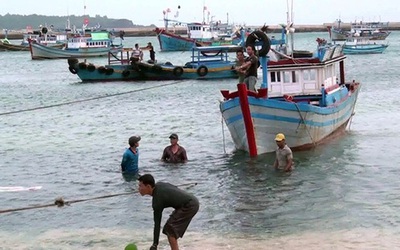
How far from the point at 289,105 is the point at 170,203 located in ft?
29.9

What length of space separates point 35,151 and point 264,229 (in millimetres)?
10986

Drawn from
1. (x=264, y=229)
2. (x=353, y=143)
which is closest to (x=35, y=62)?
(x=353, y=143)

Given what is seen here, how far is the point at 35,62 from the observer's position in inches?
3004

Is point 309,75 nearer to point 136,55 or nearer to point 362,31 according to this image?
point 136,55

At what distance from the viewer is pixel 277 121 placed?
17.8m

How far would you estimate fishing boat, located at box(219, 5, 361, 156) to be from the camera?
17.5m

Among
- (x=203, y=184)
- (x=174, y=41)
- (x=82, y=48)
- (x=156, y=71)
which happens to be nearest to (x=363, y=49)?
(x=174, y=41)

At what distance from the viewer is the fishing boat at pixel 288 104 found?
1755 centimetres

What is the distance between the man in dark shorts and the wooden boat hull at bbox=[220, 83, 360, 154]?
27.1 ft

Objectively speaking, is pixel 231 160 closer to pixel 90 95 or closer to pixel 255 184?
pixel 255 184

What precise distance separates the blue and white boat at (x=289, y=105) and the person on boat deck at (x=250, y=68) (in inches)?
17.9

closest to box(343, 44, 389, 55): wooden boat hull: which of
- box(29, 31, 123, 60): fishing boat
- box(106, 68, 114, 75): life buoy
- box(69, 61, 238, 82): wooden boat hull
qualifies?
box(29, 31, 123, 60): fishing boat

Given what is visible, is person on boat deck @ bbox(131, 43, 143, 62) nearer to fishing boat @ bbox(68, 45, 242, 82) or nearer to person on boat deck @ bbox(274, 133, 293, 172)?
fishing boat @ bbox(68, 45, 242, 82)

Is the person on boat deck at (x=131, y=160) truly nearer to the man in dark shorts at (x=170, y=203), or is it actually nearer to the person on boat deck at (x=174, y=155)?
the person on boat deck at (x=174, y=155)
